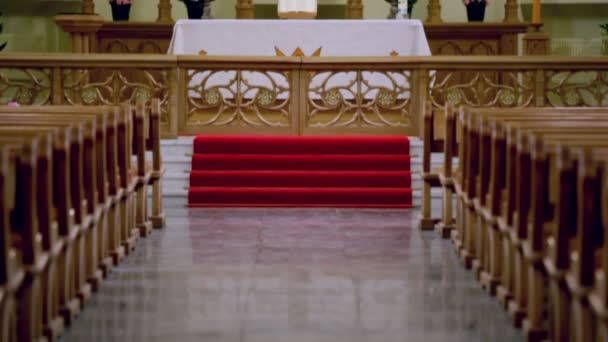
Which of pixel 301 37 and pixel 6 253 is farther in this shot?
pixel 301 37

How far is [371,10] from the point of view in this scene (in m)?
13.8

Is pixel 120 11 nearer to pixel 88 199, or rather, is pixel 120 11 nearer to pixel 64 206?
pixel 88 199

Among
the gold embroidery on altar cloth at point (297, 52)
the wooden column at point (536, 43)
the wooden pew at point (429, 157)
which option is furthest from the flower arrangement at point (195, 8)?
the wooden pew at point (429, 157)

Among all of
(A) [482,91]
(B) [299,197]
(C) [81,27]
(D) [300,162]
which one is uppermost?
(C) [81,27]

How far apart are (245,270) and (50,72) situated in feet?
13.8

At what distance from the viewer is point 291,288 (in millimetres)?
5438

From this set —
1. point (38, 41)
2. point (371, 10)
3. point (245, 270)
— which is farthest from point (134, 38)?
point (245, 270)

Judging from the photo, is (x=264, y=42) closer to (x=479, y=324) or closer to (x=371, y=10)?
(x=371, y=10)

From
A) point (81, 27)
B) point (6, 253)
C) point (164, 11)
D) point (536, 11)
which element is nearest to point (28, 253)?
point (6, 253)

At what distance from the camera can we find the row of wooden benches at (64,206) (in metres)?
4.00

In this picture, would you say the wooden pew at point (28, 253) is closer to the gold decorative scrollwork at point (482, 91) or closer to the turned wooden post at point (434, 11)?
the gold decorative scrollwork at point (482, 91)

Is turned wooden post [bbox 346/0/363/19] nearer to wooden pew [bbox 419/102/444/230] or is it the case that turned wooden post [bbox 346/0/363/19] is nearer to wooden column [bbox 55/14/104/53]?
wooden column [bbox 55/14/104/53]

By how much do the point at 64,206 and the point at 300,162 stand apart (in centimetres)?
428

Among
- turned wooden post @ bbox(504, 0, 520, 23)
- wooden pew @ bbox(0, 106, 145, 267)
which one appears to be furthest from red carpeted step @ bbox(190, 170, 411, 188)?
turned wooden post @ bbox(504, 0, 520, 23)
